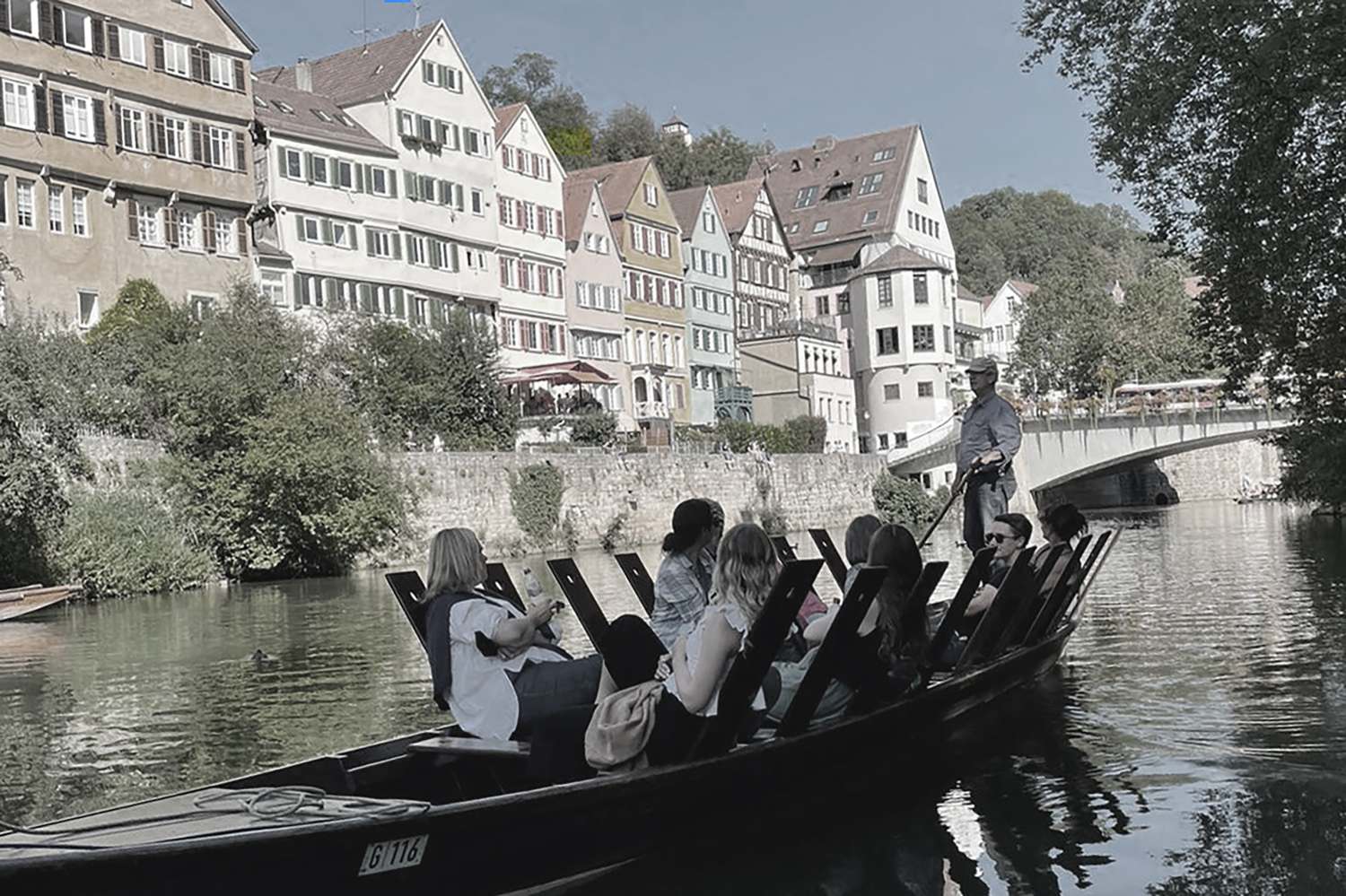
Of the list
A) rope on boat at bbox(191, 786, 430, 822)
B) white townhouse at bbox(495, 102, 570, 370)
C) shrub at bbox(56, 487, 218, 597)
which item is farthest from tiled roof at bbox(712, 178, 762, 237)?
rope on boat at bbox(191, 786, 430, 822)

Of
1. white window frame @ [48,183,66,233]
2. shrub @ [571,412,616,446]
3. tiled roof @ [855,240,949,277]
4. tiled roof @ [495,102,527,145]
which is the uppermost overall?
tiled roof @ [495,102,527,145]

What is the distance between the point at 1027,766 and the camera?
964 cm

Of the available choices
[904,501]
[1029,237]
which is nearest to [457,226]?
[904,501]

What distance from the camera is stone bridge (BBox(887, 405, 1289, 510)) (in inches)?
2207

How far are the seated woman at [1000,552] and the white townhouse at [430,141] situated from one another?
3821 centimetres

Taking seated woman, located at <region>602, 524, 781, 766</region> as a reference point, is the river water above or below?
below

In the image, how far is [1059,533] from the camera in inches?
498

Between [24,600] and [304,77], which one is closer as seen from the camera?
[24,600]

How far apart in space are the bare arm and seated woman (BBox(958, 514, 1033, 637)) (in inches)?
169

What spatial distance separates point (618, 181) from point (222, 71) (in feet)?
72.9

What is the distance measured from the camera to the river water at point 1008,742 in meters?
7.40

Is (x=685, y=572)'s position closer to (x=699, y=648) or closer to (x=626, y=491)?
(x=699, y=648)

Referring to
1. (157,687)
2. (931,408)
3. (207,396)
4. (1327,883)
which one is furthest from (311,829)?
(931,408)

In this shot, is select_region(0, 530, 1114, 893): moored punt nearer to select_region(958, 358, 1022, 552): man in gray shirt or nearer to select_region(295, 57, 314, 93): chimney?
select_region(958, 358, 1022, 552): man in gray shirt
